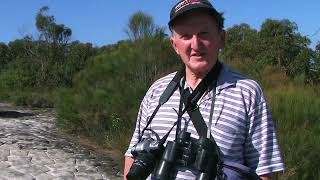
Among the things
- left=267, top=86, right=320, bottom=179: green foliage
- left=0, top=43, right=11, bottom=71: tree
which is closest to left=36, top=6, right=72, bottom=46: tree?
left=0, top=43, right=11, bottom=71: tree

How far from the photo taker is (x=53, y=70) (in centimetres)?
2822

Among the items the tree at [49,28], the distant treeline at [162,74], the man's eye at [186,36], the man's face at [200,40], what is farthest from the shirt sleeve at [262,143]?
the tree at [49,28]

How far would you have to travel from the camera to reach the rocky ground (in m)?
8.02

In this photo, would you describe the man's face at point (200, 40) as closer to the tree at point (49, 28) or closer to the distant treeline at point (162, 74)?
the distant treeline at point (162, 74)

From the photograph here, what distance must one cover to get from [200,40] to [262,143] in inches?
19.1

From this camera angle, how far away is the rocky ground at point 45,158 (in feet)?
26.3

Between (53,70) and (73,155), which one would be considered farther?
(53,70)

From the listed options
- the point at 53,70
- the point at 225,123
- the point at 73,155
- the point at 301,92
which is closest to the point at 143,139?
the point at 225,123

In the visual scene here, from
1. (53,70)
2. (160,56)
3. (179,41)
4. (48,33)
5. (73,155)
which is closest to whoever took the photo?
(179,41)

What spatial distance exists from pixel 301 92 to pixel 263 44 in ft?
26.5

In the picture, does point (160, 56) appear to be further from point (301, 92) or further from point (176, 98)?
point (176, 98)

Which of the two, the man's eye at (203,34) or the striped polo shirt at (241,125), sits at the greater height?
the man's eye at (203,34)

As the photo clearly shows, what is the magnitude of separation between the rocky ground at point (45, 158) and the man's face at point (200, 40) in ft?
19.3

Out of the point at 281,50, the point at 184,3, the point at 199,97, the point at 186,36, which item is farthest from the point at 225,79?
the point at 281,50
